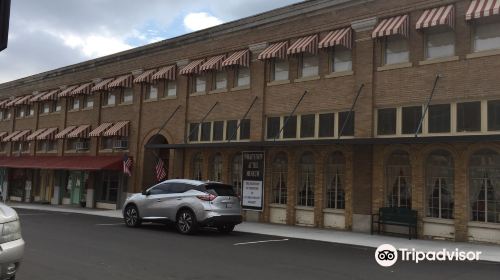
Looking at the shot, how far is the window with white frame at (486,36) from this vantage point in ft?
49.5

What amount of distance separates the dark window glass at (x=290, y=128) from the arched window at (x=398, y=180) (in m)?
4.22

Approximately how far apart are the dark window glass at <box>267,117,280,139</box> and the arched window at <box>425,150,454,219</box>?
6.55 metres

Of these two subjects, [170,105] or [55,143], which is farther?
[55,143]

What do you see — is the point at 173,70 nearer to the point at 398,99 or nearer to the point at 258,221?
the point at 258,221

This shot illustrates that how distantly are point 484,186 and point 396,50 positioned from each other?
5593mm

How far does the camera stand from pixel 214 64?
73.3 ft

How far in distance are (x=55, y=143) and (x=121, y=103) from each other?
310 inches

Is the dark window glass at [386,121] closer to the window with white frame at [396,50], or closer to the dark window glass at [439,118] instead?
the dark window glass at [439,118]


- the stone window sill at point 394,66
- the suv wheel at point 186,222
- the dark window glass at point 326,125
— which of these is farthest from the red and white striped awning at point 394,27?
the suv wheel at point 186,222

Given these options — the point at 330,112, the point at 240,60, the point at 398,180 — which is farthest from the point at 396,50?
the point at 240,60

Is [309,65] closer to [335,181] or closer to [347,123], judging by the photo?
[347,123]

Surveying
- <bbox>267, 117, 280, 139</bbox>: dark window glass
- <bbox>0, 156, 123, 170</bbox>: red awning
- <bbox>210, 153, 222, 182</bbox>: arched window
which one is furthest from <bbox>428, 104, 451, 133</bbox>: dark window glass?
<bbox>0, 156, 123, 170</bbox>: red awning

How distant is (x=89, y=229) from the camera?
15930 mm

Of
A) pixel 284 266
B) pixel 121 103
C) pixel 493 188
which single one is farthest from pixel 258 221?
pixel 121 103
